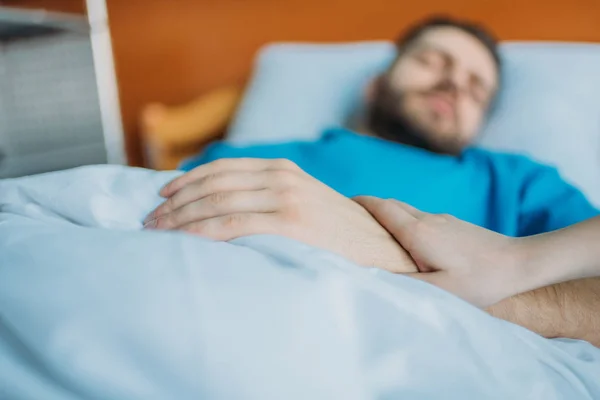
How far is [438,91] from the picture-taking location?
1113 millimetres

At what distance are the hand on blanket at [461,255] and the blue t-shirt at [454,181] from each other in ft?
0.71

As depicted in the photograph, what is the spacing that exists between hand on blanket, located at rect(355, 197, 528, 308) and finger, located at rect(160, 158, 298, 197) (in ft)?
0.40

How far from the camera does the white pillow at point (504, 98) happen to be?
111 centimetres

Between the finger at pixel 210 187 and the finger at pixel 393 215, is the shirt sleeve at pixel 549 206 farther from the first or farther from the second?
the finger at pixel 210 187

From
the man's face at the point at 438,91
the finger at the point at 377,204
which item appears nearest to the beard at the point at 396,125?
the man's face at the point at 438,91

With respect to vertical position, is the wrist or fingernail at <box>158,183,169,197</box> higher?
fingernail at <box>158,183,169,197</box>

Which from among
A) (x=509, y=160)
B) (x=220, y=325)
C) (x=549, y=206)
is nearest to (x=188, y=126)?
(x=509, y=160)

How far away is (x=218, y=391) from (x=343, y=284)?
0.10 metres

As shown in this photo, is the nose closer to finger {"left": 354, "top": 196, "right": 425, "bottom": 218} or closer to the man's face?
the man's face

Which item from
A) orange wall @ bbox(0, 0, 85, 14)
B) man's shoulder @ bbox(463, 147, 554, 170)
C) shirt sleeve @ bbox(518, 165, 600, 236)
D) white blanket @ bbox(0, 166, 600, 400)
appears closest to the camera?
white blanket @ bbox(0, 166, 600, 400)

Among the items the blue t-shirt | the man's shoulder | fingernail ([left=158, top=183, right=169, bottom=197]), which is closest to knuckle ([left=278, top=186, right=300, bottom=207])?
fingernail ([left=158, top=183, right=169, bottom=197])

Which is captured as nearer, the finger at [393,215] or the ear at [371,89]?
the finger at [393,215]

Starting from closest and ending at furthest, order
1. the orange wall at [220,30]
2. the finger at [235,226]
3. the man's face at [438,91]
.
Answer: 1. the finger at [235,226]
2. the man's face at [438,91]
3. the orange wall at [220,30]

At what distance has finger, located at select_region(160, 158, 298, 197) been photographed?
1.76 ft
